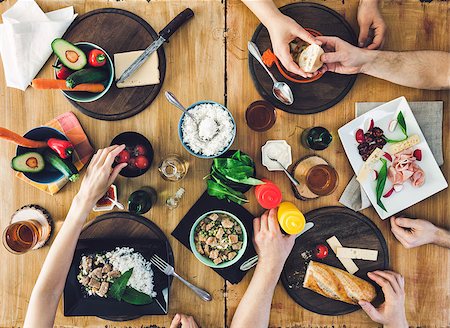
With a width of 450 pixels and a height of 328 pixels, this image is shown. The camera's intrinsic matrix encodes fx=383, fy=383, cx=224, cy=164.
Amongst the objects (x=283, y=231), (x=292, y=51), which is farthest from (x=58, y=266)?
(x=292, y=51)

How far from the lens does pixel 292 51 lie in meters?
1.44

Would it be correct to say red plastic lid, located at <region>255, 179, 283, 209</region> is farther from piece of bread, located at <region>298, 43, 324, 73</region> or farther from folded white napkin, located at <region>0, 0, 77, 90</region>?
folded white napkin, located at <region>0, 0, 77, 90</region>

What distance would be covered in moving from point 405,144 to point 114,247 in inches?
46.0

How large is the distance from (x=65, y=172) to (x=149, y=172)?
30 cm

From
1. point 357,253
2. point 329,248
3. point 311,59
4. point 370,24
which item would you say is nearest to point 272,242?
point 329,248

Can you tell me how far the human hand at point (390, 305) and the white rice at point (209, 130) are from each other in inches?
31.3

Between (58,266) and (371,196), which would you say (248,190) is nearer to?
(371,196)

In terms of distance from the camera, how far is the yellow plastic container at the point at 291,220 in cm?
Answer: 134

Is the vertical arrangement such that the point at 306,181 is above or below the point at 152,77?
below

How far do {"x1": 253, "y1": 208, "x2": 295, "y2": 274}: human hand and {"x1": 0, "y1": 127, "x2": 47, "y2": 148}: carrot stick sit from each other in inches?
33.0

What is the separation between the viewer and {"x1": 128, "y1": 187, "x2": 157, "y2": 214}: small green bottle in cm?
140

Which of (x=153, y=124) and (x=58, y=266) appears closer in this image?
(x=58, y=266)

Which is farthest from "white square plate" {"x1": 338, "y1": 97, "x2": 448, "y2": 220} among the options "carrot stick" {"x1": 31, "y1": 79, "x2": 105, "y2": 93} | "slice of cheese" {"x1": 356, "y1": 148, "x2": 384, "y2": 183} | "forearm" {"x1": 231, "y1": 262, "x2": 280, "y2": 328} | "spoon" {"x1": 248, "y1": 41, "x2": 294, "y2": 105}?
"carrot stick" {"x1": 31, "y1": 79, "x2": 105, "y2": 93}

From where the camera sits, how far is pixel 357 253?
1495 millimetres
